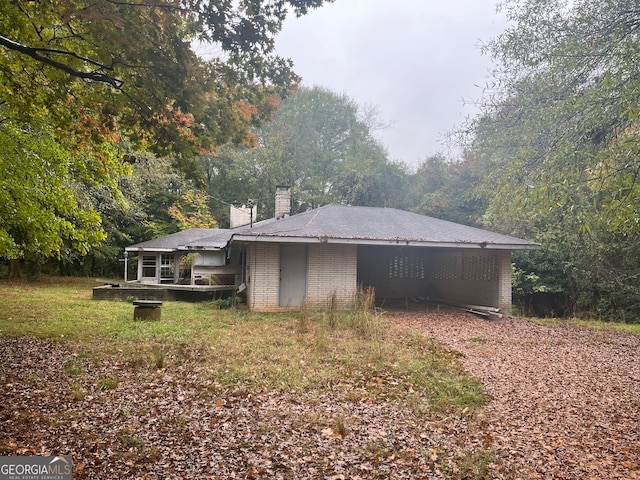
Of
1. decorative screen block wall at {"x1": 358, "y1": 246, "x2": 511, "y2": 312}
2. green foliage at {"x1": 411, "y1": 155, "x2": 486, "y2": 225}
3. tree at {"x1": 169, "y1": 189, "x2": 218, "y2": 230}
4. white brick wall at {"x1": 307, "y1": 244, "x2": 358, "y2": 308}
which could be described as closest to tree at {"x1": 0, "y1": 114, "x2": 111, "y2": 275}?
white brick wall at {"x1": 307, "y1": 244, "x2": 358, "y2": 308}

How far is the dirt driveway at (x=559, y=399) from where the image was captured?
11.8ft

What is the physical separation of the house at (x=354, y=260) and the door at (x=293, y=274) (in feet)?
0.10

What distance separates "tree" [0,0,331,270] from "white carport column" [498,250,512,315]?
1002cm

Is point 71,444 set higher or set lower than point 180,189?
lower

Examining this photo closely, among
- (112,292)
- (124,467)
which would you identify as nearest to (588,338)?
(124,467)

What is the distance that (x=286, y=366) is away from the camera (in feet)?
20.4

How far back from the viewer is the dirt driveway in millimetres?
3602

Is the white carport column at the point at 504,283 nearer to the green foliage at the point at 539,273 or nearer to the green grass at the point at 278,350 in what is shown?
the green foliage at the point at 539,273

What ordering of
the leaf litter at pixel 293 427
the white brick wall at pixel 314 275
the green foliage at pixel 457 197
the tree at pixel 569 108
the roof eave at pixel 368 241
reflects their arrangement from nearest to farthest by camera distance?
1. the leaf litter at pixel 293 427
2. the tree at pixel 569 108
3. the roof eave at pixel 368 241
4. the white brick wall at pixel 314 275
5. the green foliage at pixel 457 197

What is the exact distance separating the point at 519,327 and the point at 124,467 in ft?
34.0

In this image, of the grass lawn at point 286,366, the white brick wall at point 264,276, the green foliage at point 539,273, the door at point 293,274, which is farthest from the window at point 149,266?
the green foliage at point 539,273

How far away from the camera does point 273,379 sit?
5.59 meters

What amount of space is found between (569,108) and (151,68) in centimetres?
560

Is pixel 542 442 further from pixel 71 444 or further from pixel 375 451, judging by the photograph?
pixel 71 444
